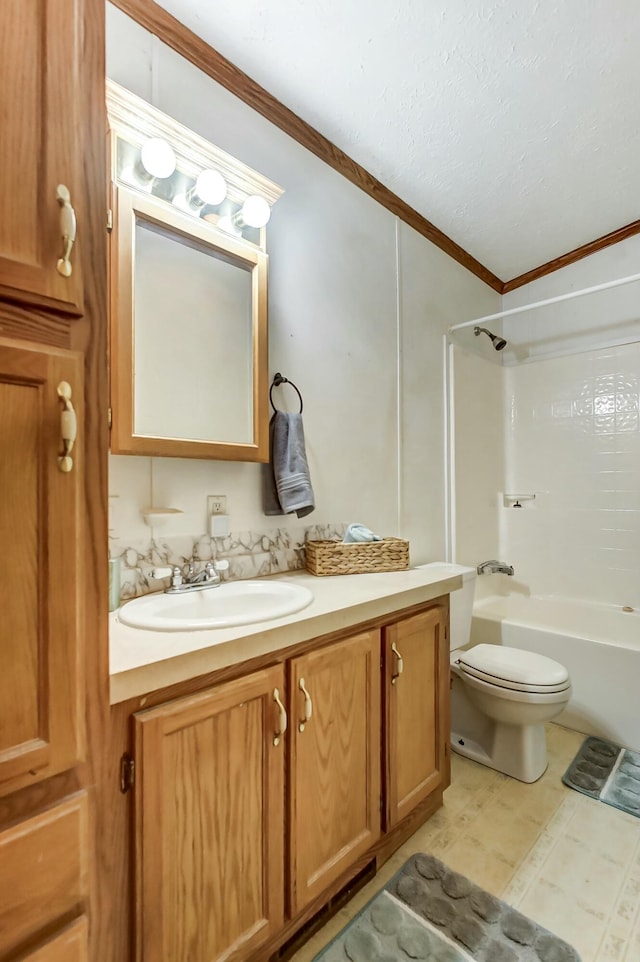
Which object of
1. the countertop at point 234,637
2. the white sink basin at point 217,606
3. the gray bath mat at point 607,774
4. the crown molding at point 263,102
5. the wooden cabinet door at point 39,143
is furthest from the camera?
the gray bath mat at point 607,774

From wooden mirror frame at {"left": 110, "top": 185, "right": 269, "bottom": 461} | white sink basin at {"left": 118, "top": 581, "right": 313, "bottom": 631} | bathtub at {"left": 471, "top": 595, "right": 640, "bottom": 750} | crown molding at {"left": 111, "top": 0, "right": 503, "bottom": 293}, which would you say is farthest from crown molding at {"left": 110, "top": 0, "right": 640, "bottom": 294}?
bathtub at {"left": 471, "top": 595, "right": 640, "bottom": 750}

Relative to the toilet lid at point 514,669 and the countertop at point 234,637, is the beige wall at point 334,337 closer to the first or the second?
the countertop at point 234,637

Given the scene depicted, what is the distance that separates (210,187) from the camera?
137 centimetres

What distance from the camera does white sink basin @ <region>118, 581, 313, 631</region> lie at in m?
0.99

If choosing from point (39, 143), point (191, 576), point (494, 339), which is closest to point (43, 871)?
point (191, 576)

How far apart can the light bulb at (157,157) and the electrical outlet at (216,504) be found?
947 mm

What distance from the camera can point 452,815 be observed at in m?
1.66

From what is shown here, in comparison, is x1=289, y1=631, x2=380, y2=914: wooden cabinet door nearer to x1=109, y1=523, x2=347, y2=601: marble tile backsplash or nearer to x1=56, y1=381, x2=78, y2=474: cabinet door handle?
x1=109, y1=523, x2=347, y2=601: marble tile backsplash

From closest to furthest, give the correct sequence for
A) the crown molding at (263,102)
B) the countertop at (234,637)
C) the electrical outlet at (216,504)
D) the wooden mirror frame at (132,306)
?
the countertop at (234,637) < the wooden mirror frame at (132,306) < the crown molding at (263,102) < the electrical outlet at (216,504)

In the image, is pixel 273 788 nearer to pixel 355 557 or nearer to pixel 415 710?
pixel 415 710

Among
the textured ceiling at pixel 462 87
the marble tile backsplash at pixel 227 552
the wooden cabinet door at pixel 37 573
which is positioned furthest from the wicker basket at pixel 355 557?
the textured ceiling at pixel 462 87

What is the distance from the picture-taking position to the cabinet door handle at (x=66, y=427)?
0.65 metres

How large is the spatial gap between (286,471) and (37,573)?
100 cm

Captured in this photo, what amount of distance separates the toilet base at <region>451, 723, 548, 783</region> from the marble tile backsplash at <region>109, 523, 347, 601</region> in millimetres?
1084
